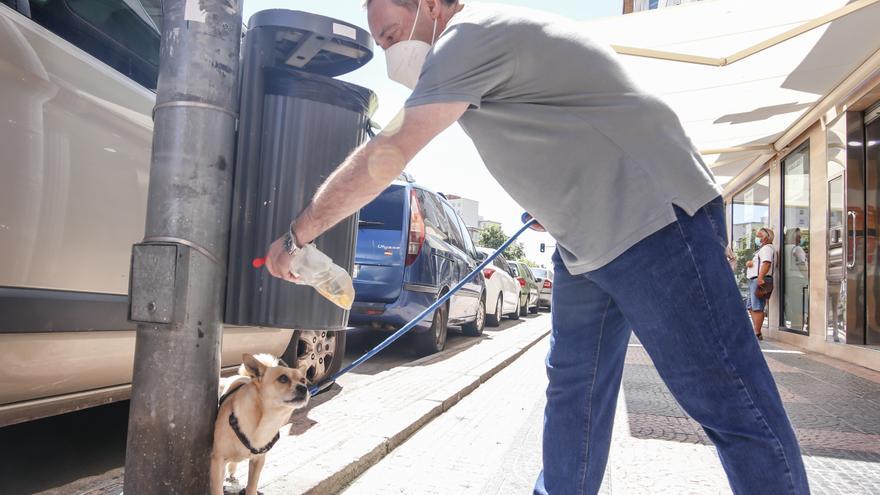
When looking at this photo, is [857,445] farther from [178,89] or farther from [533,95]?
[178,89]

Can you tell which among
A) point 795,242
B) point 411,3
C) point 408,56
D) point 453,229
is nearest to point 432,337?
point 453,229

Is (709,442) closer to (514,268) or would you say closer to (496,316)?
(496,316)

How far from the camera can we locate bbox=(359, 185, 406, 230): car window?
5.82 m

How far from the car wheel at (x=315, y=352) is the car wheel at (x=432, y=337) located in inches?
86.0

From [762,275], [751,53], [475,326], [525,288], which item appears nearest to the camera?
[751,53]

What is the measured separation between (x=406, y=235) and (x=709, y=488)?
11.9ft

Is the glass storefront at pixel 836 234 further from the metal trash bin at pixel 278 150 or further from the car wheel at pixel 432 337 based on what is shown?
the metal trash bin at pixel 278 150

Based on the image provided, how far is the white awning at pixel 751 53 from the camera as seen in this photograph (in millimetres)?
5672

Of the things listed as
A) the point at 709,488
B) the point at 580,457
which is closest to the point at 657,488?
the point at 709,488

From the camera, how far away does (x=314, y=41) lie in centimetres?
213

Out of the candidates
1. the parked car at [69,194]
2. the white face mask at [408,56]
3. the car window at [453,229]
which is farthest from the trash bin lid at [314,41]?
the car window at [453,229]

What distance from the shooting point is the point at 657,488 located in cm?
277

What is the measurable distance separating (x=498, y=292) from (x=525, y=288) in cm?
501

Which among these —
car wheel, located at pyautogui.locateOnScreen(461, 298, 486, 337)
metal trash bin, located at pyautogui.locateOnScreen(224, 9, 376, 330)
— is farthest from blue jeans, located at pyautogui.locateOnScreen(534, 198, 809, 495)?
car wheel, located at pyautogui.locateOnScreen(461, 298, 486, 337)
